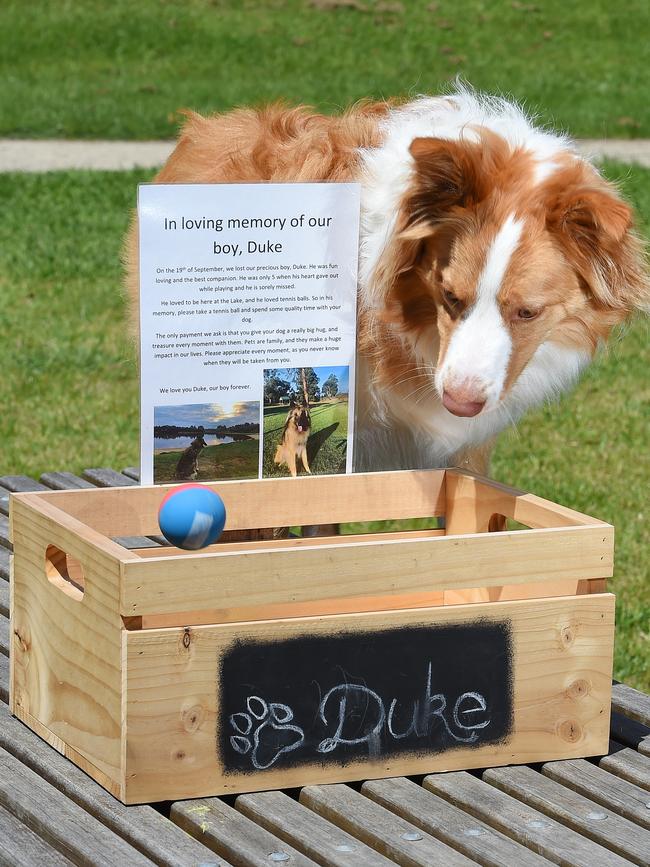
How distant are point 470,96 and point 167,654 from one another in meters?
1.97

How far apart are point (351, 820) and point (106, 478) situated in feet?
8.13

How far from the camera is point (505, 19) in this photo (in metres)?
18.5

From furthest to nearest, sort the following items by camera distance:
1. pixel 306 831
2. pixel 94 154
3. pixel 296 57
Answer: pixel 296 57, pixel 94 154, pixel 306 831

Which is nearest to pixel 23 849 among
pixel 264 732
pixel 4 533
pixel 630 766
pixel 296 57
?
pixel 264 732

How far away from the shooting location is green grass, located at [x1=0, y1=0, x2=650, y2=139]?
1346 cm

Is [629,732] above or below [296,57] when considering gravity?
below

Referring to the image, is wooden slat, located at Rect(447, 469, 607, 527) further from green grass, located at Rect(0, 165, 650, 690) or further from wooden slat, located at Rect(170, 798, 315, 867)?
wooden slat, located at Rect(170, 798, 315, 867)

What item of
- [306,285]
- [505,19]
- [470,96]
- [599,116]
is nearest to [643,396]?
[470,96]

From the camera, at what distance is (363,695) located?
279 cm

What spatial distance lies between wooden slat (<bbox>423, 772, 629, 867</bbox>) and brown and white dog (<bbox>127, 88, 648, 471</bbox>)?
2.83 feet

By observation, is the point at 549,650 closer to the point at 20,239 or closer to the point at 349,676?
the point at 349,676

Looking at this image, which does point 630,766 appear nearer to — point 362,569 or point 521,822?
point 521,822

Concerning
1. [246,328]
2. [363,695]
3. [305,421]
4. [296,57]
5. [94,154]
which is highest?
[296,57]

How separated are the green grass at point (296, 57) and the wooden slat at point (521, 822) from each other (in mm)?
10277
